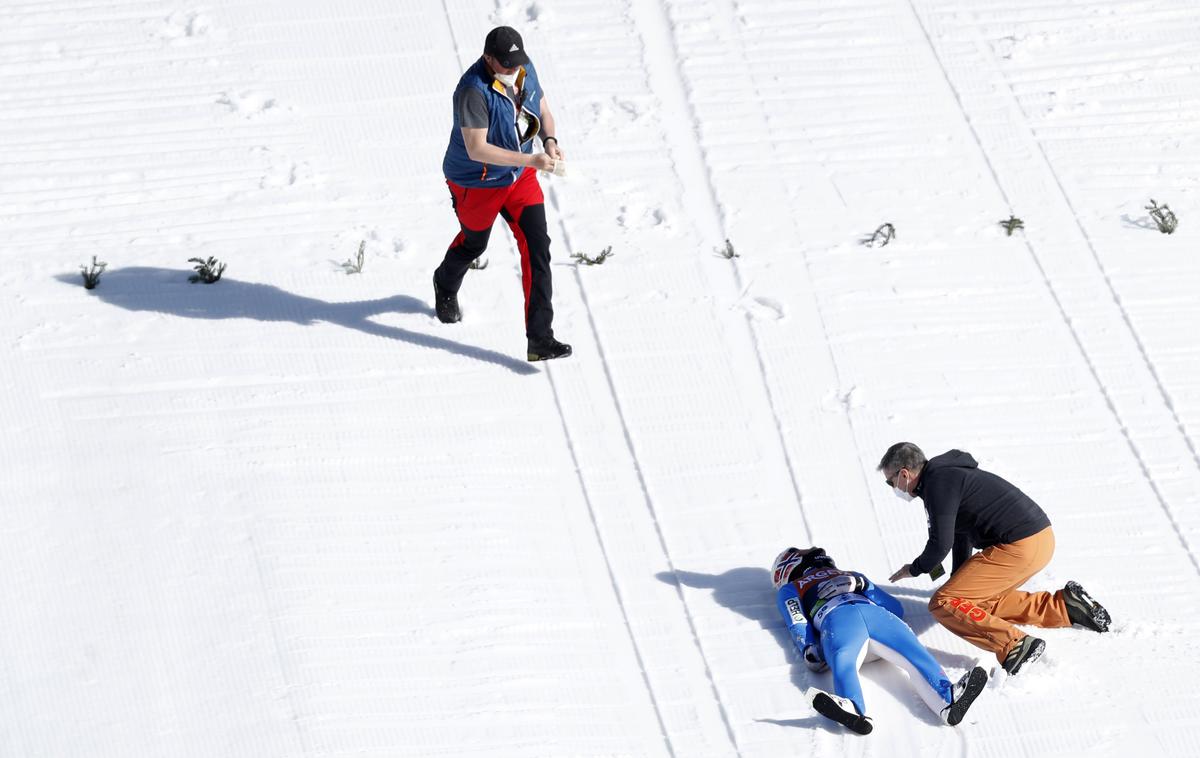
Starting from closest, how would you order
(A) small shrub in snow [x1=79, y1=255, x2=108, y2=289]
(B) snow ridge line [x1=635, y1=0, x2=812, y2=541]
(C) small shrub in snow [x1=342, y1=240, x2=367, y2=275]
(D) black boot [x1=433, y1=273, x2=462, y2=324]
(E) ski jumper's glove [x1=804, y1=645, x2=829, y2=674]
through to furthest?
(E) ski jumper's glove [x1=804, y1=645, x2=829, y2=674] < (B) snow ridge line [x1=635, y1=0, x2=812, y2=541] < (D) black boot [x1=433, y1=273, x2=462, y2=324] < (A) small shrub in snow [x1=79, y1=255, x2=108, y2=289] < (C) small shrub in snow [x1=342, y1=240, x2=367, y2=275]

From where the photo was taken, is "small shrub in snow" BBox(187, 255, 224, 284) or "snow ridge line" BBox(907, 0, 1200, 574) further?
"small shrub in snow" BBox(187, 255, 224, 284)

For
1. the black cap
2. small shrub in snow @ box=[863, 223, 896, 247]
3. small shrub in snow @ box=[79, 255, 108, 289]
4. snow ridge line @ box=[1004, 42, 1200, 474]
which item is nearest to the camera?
the black cap

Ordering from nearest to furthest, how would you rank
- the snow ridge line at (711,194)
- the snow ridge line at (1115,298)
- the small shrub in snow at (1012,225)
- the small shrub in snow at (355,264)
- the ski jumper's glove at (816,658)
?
the ski jumper's glove at (816,658) → the snow ridge line at (711,194) → the snow ridge line at (1115,298) → the small shrub in snow at (355,264) → the small shrub in snow at (1012,225)

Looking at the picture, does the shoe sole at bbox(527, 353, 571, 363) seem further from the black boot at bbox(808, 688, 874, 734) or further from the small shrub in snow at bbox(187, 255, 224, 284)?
the black boot at bbox(808, 688, 874, 734)

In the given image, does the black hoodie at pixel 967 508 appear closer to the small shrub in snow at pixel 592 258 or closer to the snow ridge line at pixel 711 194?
the snow ridge line at pixel 711 194

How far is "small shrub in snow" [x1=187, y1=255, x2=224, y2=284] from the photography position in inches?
321

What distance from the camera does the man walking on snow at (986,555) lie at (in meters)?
6.30

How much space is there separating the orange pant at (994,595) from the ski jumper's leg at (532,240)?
2244 millimetres

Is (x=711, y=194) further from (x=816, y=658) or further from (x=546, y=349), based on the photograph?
(x=816, y=658)

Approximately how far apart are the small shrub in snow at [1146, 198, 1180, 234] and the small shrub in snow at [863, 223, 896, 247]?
4.91ft

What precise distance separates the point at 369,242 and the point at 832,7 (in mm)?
3612

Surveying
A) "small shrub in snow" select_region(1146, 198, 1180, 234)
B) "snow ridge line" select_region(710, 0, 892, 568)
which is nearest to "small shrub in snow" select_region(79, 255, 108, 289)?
"snow ridge line" select_region(710, 0, 892, 568)

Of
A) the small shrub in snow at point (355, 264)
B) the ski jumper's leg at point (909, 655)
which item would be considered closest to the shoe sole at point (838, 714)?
the ski jumper's leg at point (909, 655)

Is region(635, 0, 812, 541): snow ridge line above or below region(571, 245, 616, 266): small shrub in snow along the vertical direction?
above
